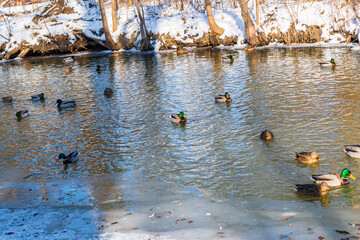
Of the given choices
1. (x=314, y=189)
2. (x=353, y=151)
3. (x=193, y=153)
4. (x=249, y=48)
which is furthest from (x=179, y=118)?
(x=249, y=48)

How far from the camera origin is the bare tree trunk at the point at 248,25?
33.7 meters

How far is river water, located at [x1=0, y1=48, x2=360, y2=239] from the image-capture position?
8.42 metres

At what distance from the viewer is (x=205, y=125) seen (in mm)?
14922

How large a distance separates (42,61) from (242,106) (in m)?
28.5

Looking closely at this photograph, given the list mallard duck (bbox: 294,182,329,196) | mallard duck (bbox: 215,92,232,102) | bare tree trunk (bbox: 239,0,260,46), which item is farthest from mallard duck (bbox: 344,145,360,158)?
bare tree trunk (bbox: 239,0,260,46)

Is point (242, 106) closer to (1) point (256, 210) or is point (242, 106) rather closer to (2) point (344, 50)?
(1) point (256, 210)

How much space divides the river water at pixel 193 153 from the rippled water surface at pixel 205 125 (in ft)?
0.19

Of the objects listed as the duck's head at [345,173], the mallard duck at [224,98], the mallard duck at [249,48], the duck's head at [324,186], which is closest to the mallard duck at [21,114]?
the mallard duck at [224,98]

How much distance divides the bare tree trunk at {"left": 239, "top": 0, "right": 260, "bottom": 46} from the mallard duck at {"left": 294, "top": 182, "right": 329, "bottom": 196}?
85.6ft

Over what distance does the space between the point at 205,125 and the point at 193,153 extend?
9.16ft

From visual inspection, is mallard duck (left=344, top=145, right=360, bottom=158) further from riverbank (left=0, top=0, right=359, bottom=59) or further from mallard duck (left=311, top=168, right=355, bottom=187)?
riverbank (left=0, top=0, right=359, bottom=59)

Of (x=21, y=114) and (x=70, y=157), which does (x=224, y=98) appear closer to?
(x=70, y=157)

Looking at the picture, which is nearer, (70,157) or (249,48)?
(70,157)

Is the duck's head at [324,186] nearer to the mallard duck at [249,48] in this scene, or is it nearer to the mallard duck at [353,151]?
the mallard duck at [353,151]
